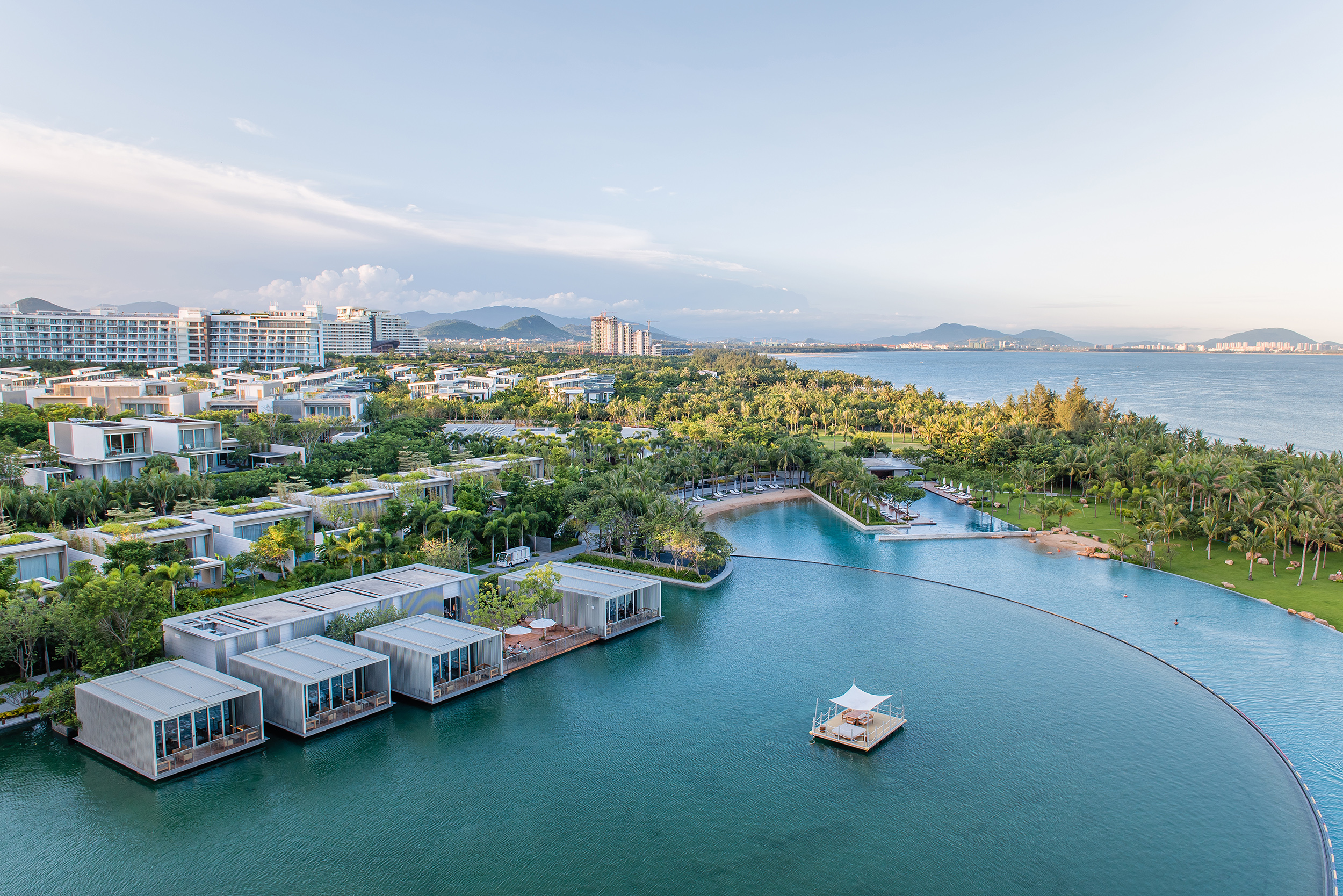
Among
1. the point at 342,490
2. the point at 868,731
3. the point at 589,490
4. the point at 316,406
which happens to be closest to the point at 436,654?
the point at 868,731

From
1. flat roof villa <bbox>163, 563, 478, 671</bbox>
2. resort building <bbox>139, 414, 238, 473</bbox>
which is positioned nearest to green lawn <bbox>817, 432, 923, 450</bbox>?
resort building <bbox>139, 414, 238, 473</bbox>

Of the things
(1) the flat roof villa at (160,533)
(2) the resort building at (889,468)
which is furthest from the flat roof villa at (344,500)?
(2) the resort building at (889,468)

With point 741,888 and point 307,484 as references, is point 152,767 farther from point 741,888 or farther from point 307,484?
point 307,484

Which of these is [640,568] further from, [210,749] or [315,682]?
[210,749]

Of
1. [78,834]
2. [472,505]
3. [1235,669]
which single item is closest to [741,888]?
[78,834]

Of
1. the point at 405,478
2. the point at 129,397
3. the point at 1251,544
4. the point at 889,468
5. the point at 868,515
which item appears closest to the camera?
the point at 1251,544

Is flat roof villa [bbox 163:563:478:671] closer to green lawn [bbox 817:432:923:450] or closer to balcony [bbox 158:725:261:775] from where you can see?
balcony [bbox 158:725:261:775]
